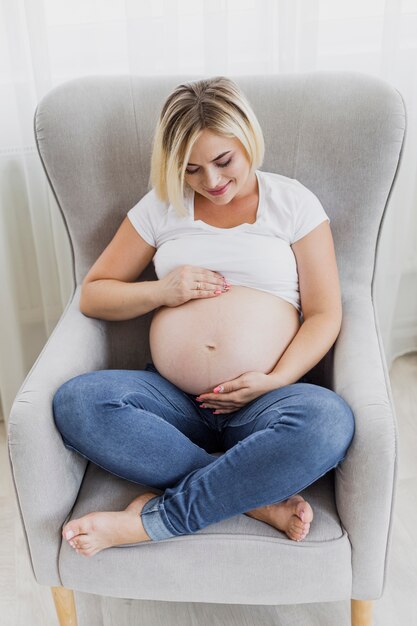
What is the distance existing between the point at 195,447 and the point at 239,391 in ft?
0.44

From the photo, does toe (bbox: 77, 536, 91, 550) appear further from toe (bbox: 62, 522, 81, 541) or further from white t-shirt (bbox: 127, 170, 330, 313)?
white t-shirt (bbox: 127, 170, 330, 313)

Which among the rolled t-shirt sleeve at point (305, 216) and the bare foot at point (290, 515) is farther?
the rolled t-shirt sleeve at point (305, 216)

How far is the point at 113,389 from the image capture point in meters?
1.24

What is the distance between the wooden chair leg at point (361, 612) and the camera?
1.26 meters

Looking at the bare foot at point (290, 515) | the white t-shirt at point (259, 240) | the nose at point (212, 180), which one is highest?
Answer: the nose at point (212, 180)

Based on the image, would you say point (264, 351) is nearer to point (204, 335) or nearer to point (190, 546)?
point (204, 335)

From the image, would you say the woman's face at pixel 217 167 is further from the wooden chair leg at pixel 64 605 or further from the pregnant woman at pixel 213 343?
the wooden chair leg at pixel 64 605

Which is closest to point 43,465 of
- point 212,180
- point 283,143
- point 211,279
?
point 211,279

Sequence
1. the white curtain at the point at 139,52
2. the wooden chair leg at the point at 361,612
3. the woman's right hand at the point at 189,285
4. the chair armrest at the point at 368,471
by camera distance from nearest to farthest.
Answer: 1. the chair armrest at the point at 368,471
2. the wooden chair leg at the point at 361,612
3. the woman's right hand at the point at 189,285
4. the white curtain at the point at 139,52

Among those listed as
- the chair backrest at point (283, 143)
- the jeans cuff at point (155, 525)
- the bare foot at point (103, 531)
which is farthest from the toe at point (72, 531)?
the chair backrest at point (283, 143)

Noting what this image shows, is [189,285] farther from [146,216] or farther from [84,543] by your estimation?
[84,543]

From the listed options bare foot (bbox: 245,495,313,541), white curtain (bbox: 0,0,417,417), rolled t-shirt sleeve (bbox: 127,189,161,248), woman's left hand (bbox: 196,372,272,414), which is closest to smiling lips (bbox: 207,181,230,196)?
rolled t-shirt sleeve (bbox: 127,189,161,248)

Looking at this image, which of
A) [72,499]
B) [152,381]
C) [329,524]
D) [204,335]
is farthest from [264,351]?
[72,499]

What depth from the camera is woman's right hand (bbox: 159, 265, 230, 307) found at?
1.37 meters
